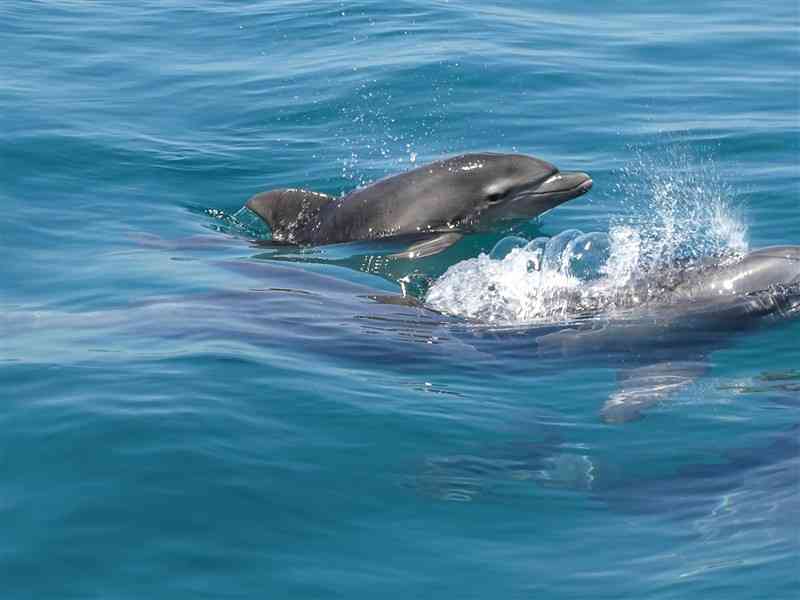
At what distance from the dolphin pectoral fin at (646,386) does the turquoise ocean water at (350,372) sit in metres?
0.11

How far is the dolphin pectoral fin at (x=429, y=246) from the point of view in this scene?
561 inches

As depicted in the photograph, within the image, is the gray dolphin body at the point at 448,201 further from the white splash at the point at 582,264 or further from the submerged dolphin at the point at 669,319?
the submerged dolphin at the point at 669,319

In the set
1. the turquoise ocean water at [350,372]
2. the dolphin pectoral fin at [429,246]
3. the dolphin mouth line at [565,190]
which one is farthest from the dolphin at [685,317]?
the dolphin pectoral fin at [429,246]

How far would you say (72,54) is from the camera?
2308 cm

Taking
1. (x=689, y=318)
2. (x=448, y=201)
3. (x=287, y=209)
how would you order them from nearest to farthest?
(x=689, y=318), (x=448, y=201), (x=287, y=209)

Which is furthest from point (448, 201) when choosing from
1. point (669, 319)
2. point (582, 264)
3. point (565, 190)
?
point (669, 319)

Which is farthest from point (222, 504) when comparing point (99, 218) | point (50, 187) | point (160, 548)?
point (50, 187)

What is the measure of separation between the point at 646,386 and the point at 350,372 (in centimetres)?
209

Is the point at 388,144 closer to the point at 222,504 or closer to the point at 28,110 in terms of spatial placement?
the point at 28,110

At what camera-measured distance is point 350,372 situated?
10.7m

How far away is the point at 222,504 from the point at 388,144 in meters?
10.6

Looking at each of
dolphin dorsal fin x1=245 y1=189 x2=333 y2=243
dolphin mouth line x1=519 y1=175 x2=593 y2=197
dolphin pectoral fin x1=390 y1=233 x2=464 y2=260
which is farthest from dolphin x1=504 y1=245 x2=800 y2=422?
dolphin dorsal fin x1=245 y1=189 x2=333 y2=243

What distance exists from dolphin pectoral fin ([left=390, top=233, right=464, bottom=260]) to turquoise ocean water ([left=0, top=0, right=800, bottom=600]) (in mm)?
194

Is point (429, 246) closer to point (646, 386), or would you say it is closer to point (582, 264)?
point (582, 264)
